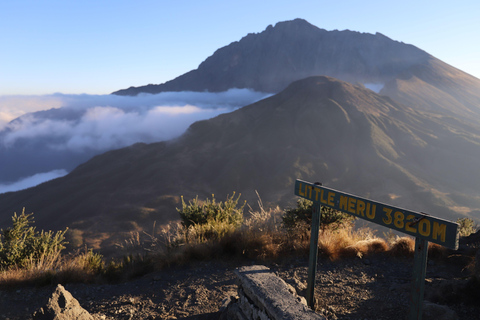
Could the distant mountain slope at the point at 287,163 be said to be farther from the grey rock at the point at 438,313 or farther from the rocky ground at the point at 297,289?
the grey rock at the point at 438,313

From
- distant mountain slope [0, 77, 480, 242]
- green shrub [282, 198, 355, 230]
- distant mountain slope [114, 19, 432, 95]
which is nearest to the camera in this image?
green shrub [282, 198, 355, 230]

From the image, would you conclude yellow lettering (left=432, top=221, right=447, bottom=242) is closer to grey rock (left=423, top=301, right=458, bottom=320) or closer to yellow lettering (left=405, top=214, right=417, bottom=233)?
yellow lettering (left=405, top=214, right=417, bottom=233)

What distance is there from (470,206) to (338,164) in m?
30.0

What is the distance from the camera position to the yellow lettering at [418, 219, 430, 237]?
2881 mm

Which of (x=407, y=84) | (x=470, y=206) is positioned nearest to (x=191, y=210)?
(x=470, y=206)

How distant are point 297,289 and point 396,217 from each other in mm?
2447

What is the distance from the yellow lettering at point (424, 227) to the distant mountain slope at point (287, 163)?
193 feet

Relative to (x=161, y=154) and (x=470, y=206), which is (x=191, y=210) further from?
(x=161, y=154)

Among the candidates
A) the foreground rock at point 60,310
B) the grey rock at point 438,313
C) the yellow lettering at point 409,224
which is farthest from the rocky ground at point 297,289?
the yellow lettering at point 409,224

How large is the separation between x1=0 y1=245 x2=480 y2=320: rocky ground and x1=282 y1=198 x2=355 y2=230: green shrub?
0.87m

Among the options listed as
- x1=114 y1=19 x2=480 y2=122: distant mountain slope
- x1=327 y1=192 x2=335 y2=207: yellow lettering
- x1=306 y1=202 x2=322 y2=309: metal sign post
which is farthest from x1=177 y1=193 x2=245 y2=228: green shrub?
x1=114 y1=19 x2=480 y2=122: distant mountain slope

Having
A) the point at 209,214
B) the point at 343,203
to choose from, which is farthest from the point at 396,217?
the point at 209,214

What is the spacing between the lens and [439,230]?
9.18 ft

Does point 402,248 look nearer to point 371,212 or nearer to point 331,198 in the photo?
point 331,198
